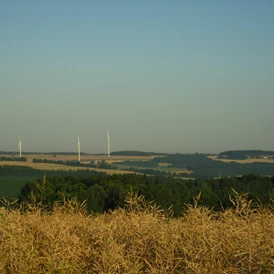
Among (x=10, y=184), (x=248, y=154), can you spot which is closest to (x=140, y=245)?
(x=10, y=184)

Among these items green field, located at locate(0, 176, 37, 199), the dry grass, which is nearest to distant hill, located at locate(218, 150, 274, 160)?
green field, located at locate(0, 176, 37, 199)

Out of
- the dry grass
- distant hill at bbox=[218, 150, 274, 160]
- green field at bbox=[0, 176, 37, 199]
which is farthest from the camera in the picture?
distant hill at bbox=[218, 150, 274, 160]

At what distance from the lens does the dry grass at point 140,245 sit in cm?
582

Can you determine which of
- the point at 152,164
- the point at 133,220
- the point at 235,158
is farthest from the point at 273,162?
the point at 133,220

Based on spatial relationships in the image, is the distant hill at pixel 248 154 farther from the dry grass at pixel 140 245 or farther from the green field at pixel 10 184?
the dry grass at pixel 140 245

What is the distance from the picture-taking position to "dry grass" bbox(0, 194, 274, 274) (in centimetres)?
582

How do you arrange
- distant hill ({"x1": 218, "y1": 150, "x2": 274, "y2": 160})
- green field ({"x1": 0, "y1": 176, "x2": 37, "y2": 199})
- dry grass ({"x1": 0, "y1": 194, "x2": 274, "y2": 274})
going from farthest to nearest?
distant hill ({"x1": 218, "y1": 150, "x2": 274, "y2": 160})
green field ({"x1": 0, "y1": 176, "x2": 37, "y2": 199})
dry grass ({"x1": 0, "y1": 194, "x2": 274, "y2": 274})

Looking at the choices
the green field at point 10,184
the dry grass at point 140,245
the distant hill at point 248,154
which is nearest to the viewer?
the dry grass at point 140,245

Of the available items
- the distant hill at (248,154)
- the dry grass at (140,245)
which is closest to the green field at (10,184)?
the distant hill at (248,154)

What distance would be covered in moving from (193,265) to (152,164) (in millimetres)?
87827

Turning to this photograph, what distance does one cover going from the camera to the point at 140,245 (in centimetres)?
662

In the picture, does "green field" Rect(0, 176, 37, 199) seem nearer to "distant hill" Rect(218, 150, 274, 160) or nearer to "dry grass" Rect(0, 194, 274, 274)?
"distant hill" Rect(218, 150, 274, 160)

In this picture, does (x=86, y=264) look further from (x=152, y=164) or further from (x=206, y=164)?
(x=152, y=164)

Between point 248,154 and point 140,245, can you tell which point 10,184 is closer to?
point 248,154
